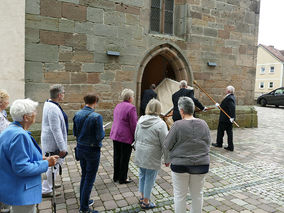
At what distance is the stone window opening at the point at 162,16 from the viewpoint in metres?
8.17

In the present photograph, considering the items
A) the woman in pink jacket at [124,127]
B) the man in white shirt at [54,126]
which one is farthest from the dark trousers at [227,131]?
the man in white shirt at [54,126]

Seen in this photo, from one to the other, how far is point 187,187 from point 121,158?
1.51 m

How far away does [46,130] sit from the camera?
3303 millimetres

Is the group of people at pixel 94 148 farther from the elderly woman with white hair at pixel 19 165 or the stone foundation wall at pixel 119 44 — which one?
the stone foundation wall at pixel 119 44

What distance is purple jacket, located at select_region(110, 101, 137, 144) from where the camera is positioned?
3787mm

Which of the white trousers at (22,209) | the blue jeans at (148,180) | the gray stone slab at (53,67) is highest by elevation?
the gray stone slab at (53,67)

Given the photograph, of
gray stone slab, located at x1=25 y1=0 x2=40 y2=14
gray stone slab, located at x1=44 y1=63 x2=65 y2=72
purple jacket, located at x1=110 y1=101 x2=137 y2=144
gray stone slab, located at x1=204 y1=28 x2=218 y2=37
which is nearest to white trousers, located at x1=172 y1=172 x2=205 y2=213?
purple jacket, located at x1=110 y1=101 x2=137 y2=144

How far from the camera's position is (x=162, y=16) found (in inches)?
328

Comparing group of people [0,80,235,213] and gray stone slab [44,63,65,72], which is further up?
gray stone slab [44,63,65,72]

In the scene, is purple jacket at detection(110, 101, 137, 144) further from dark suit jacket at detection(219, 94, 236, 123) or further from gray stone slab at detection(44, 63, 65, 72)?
dark suit jacket at detection(219, 94, 236, 123)

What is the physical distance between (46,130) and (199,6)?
705 centimetres

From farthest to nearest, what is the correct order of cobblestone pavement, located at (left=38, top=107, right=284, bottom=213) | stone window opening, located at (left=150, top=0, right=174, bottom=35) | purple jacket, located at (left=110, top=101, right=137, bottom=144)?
stone window opening, located at (left=150, top=0, right=174, bottom=35) < purple jacket, located at (left=110, top=101, right=137, bottom=144) < cobblestone pavement, located at (left=38, top=107, right=284, bottom=213)

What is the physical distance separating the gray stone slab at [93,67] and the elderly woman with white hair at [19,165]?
4.72 metres

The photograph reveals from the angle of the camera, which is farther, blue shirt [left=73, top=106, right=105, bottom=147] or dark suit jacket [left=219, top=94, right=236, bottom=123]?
dark suit jacket [left=219, top=94, right=236, bottom=123]
